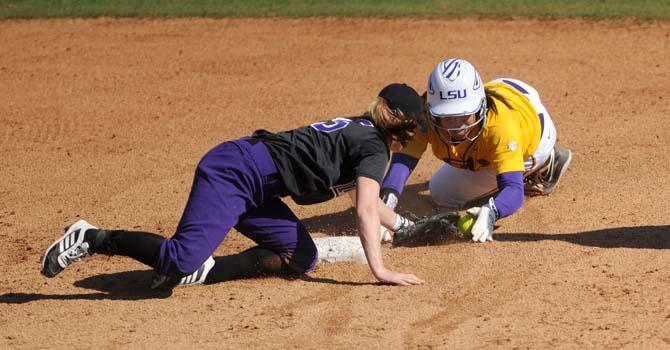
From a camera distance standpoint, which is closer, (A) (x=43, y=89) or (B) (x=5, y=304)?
(B) (x=5, y=304)

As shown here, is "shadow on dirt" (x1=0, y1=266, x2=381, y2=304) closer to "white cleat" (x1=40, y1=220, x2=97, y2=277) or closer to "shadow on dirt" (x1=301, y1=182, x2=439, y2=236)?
"white cleat" (x1=40, y1=220, x2=97, y2=277)

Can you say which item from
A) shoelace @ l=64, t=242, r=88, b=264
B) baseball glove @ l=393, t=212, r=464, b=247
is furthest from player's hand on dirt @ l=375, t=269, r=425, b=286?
shoelace @ l=64, t=242, r=88, b=264

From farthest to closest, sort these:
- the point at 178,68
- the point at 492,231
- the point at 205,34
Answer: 1. the point at 205,34
2. the point at 178,68
3. the point at 492,231

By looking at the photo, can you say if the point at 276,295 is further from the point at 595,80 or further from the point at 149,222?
the point at 595,80

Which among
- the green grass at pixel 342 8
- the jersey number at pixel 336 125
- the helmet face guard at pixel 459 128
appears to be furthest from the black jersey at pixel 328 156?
the green grass at pixel 342 8

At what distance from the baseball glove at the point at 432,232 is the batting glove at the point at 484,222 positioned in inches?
7.6

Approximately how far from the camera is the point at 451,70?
734cm

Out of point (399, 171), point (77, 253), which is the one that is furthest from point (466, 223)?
point (77, 253)

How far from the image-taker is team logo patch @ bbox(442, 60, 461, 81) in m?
7.28

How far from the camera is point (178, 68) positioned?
13047 millimetres

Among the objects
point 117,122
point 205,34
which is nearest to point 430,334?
point 117,122

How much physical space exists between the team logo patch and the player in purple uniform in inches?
35.4

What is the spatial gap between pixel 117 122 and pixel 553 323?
6438 millimetres

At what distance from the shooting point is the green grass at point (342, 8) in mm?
14844
